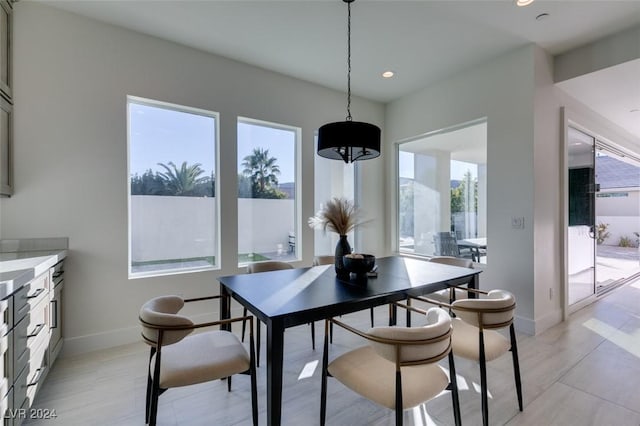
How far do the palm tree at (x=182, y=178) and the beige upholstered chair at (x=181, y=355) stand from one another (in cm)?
182

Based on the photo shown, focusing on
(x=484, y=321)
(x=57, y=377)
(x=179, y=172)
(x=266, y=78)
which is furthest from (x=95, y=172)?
(x=484, y=321)

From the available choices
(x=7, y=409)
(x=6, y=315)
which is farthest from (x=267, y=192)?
(x=7, y=409)

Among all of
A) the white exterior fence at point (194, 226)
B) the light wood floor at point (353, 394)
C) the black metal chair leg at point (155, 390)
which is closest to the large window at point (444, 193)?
the light wood floor at point (353, 394)

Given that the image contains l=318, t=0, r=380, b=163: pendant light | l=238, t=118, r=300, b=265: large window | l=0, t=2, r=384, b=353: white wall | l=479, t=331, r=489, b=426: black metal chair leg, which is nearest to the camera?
l=479, t=331, r=489, b=426: black metal chair leg

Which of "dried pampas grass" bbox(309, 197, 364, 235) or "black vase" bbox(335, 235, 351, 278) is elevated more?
"dried pampas grass" bbox(309, 197, 364, 235)

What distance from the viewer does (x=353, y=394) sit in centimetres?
209

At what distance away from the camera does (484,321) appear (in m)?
1.67

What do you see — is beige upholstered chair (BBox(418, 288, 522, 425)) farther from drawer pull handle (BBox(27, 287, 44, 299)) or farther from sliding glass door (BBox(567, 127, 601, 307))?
sliding glass door (BBox(567, 127, 601, 307))

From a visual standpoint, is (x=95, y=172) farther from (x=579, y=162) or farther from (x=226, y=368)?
(x=579, y=162)

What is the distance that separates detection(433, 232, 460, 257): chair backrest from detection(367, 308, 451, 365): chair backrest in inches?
124

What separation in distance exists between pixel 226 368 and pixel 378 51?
11.2 ft

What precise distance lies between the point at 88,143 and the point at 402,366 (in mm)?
3241

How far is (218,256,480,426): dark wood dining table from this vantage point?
1.36 metres

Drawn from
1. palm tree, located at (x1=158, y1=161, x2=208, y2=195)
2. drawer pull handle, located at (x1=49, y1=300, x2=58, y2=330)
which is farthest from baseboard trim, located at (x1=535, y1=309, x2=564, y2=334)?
drawer pull handle, located at (x1=49, y1=300, x2=58, y2=330)
